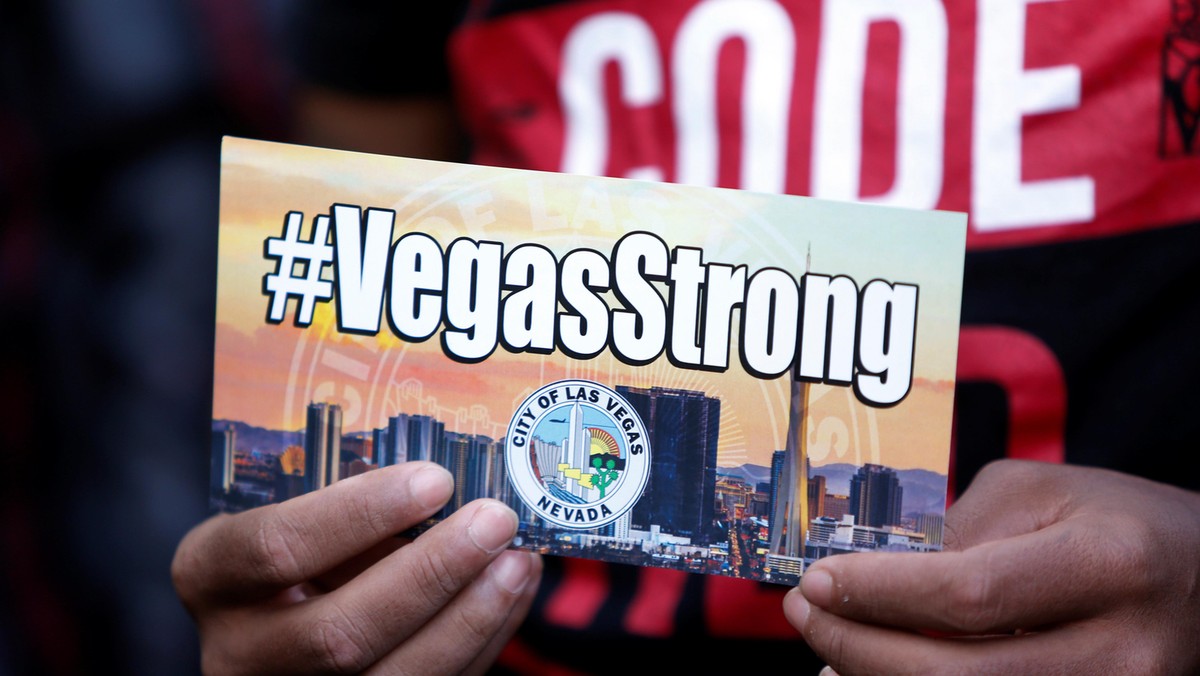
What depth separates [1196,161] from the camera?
78 cm

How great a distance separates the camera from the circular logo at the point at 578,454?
69cm

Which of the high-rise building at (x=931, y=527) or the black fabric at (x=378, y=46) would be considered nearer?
the high-rise building at (x=931, y=527)

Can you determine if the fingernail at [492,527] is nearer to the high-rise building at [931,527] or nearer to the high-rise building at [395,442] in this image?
the high-rise building at [395,442]

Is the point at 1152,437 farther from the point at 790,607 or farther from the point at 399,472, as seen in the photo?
the point at 399,472

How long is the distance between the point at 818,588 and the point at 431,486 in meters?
0.33

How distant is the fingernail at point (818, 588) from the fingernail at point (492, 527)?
25 centimetres

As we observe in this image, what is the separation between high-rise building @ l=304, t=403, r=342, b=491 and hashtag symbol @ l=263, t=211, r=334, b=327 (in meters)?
0.08

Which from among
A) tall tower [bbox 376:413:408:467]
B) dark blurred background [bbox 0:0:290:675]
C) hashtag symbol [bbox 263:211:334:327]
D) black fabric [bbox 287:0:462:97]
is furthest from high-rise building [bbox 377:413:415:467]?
dark blurred background [bbox 0:0:290:675]

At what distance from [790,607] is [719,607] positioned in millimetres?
221

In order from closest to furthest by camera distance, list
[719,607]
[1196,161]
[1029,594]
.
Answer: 1. [1029,594]
2. [1196,161]
3. [719,607]

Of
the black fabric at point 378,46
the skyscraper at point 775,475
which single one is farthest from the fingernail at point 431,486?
the black fabric at point 378,46

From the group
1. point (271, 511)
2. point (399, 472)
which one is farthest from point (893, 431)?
point (271, 511)

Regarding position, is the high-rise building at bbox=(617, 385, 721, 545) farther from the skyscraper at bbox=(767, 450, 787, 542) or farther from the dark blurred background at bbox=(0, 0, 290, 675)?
the dark blurred background at bbox=(0, 0, 290, 675)

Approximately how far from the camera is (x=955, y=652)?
0.62 meters
